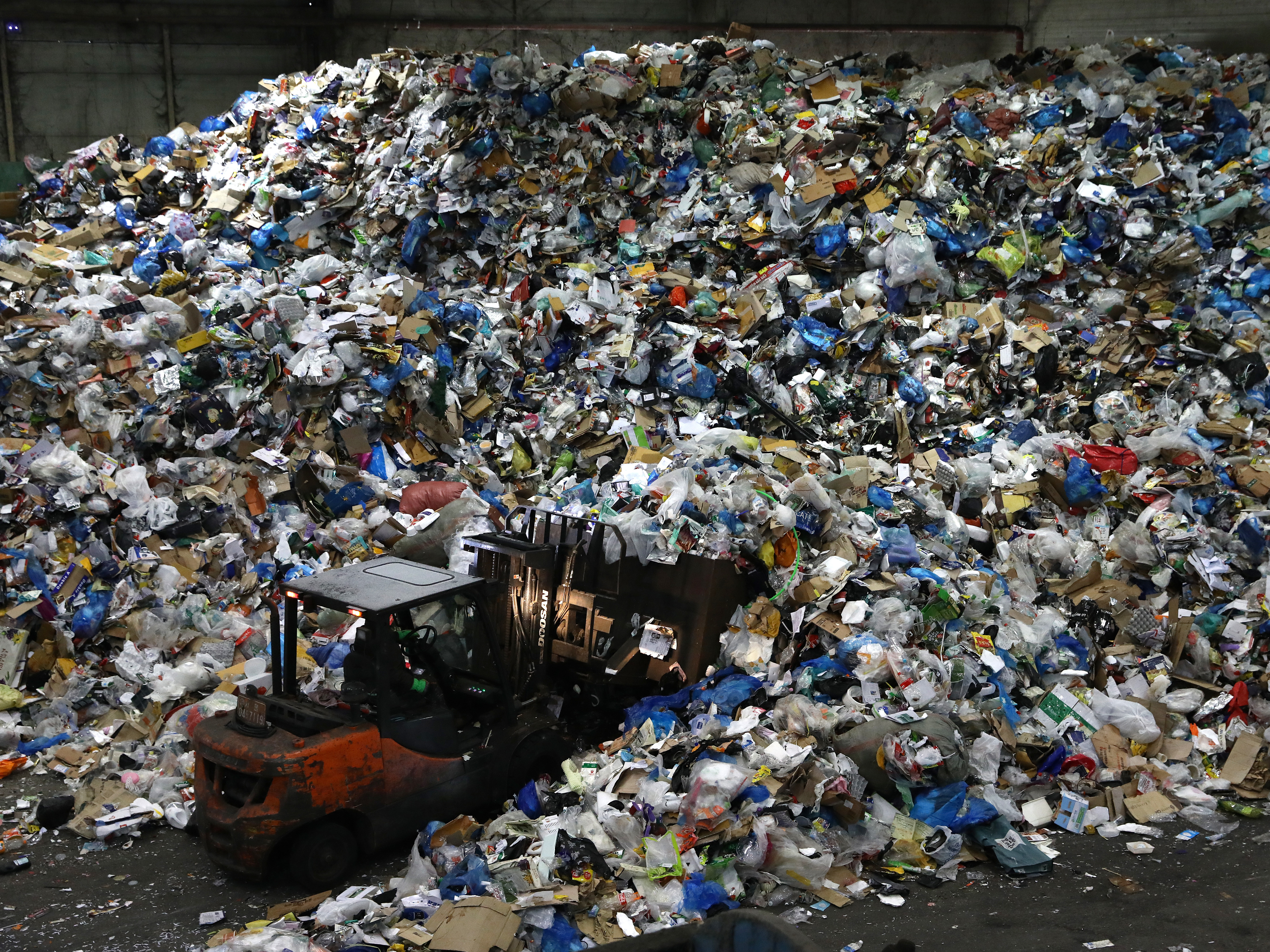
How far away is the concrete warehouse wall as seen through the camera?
37.7 ft

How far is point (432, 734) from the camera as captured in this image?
176 inches

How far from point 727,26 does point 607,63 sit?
3.37m

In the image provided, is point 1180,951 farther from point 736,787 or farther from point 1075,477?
point 1075,477

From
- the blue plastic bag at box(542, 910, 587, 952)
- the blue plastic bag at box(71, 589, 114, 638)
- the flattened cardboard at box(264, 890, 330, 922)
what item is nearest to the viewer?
the blue plastic bag at box(542, 910, 587, 952)

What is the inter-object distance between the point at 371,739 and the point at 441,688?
16.5 inches

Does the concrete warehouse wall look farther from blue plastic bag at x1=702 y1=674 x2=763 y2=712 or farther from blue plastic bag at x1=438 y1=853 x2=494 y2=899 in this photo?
blue plastic bag at x1=438 y1=853 x2=494 y2=899

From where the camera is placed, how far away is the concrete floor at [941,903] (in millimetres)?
3920

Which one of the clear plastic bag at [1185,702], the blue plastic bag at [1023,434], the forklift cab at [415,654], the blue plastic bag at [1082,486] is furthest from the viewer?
the blue plastic bag at [1023,434]

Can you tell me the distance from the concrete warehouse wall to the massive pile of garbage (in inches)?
56.3

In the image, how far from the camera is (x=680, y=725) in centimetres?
491

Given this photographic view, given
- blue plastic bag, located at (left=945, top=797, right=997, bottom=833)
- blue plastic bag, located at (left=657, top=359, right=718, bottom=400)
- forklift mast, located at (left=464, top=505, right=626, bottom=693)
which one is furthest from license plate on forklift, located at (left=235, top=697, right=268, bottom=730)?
blue plastic bag, located at (left=657, top=359, right=718, bottom=400)

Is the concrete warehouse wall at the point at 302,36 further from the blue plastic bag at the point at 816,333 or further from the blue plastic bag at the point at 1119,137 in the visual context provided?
the blue plastic bag at the point at 816,333

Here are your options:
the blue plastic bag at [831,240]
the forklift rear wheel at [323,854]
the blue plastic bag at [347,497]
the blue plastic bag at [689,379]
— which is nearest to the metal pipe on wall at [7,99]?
the blue plastic bag at [347,497]

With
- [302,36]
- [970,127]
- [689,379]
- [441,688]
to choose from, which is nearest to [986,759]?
[441,688]
